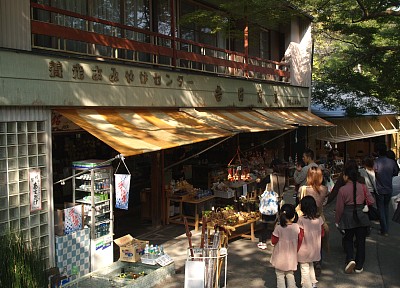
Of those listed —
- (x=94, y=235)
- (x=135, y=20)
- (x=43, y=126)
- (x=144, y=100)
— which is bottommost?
(x=94, y=235)

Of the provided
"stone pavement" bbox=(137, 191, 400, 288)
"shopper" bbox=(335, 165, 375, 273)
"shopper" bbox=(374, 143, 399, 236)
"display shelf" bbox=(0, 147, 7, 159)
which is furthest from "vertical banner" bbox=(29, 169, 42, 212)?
"shopper" bbox=(374, 143, 399, 236)

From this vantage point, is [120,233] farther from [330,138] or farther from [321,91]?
[321,91]

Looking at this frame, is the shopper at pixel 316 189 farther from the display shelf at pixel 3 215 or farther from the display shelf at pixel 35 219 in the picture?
the display shelf at pixel 3 215

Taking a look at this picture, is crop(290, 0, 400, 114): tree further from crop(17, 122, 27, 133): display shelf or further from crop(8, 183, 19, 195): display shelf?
crop(8, 183, 19, 195): display shelf

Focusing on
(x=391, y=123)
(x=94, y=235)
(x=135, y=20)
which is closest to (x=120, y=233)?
(x=94, y=235)

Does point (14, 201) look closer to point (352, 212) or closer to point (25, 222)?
point (25, 222)

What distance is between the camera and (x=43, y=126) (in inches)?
289

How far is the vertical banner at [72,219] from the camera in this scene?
7.67 meters

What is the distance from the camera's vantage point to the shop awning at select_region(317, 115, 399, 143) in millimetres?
19984

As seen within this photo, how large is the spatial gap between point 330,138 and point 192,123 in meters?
11.0

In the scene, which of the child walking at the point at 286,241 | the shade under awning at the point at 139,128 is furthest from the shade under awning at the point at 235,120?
the child walking at the point at 286,241

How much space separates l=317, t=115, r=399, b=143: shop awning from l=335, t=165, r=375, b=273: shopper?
1159 centimetres

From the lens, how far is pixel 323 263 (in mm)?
8430

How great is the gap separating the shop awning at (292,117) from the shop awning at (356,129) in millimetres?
1872
